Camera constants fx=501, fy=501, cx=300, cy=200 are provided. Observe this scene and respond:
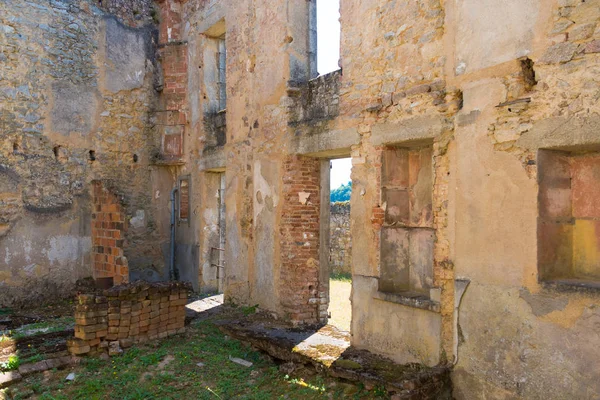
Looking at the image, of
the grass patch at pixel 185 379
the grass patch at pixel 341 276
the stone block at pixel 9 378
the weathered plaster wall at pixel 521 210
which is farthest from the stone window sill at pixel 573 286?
the grass patch at pixel 341 276

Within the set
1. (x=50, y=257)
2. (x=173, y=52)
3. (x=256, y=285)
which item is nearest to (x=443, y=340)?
(x=256, y=285)

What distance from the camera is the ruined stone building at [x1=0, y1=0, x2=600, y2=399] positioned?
160 inches

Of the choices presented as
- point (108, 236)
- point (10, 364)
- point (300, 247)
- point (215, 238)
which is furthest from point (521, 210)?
point (108, 236)

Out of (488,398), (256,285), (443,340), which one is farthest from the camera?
(256,285)

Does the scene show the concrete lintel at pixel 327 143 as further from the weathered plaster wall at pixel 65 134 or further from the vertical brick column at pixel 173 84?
the weathered plaster wall at pixel 65 134

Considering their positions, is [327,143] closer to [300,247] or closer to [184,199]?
[300,247]

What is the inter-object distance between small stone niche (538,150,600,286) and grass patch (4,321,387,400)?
200 cm

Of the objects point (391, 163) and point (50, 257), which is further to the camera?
point (50, 257)

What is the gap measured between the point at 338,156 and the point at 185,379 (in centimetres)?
344

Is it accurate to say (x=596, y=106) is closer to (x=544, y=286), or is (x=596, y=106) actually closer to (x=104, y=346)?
(x=544, y=286)

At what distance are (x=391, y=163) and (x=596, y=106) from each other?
2.27 meters

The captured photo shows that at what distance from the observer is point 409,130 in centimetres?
521

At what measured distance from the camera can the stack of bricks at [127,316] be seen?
6.01 metres

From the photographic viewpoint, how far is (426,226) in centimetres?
547
